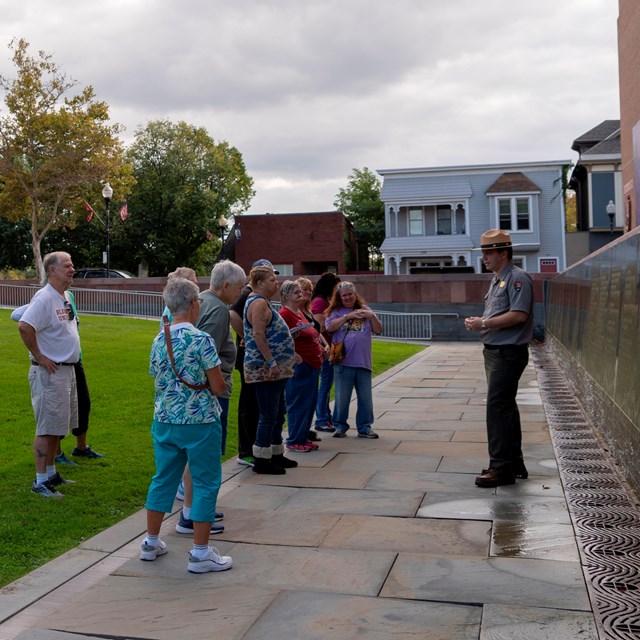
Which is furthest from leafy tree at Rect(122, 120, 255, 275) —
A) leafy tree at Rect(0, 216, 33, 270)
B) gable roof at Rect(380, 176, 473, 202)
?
gable roof at Rect(380, 176, 473, 202)

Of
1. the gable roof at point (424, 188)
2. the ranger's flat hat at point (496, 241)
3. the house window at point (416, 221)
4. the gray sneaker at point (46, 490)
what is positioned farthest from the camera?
the house window at point (416, 221)

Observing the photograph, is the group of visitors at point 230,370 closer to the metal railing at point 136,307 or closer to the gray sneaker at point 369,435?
the gray sneaker at point 369,435

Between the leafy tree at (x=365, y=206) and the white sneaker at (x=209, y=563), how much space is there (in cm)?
5570

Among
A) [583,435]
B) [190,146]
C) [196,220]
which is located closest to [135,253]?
[196,220]

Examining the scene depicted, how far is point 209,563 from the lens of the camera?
4531mm

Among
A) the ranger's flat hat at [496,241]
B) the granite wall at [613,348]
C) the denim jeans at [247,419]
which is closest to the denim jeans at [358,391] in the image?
the denim jeans at [247,419]

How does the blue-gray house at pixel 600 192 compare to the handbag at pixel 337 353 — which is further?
the blue-gray house at pixel 600 192

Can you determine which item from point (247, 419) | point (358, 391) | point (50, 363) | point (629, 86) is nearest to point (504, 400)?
point (247, 419)

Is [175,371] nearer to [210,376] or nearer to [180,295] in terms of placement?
[210,376]

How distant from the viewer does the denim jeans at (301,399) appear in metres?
7.88

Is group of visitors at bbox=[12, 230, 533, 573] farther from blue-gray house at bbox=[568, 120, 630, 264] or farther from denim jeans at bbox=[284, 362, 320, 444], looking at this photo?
blue-gray house at bbox=[568, 120, 630, 264]

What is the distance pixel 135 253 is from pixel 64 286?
45.1 metres

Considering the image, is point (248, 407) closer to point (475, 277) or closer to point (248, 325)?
point (248, 325)

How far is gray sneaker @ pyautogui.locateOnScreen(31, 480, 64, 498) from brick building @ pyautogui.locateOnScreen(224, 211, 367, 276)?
40.5m
